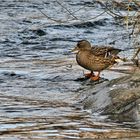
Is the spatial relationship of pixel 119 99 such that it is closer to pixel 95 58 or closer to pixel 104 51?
pixel 95 58

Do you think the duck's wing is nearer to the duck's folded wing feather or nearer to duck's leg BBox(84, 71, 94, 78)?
the duck's folded wing feather

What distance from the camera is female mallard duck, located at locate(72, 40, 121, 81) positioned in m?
10.6

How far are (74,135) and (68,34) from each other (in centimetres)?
902

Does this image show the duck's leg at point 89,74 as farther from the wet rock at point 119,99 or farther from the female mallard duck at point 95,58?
the wet rock at point 119,99

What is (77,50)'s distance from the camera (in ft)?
36.6

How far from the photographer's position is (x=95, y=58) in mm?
10766

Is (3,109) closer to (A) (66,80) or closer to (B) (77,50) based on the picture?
(A) (66,80)

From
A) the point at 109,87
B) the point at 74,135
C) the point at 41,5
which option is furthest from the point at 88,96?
the point at 41,5

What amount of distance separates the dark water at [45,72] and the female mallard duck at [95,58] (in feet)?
0.67

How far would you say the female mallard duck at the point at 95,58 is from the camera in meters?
10.6

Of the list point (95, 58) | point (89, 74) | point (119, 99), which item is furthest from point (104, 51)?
point (119, 99)

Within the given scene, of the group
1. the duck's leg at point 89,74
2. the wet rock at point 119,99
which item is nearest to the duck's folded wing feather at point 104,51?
the duck's leg at point 89,74

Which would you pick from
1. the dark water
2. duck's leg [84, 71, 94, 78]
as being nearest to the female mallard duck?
duck's leg [84, 71, 94, 78]

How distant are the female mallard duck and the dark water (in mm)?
205
